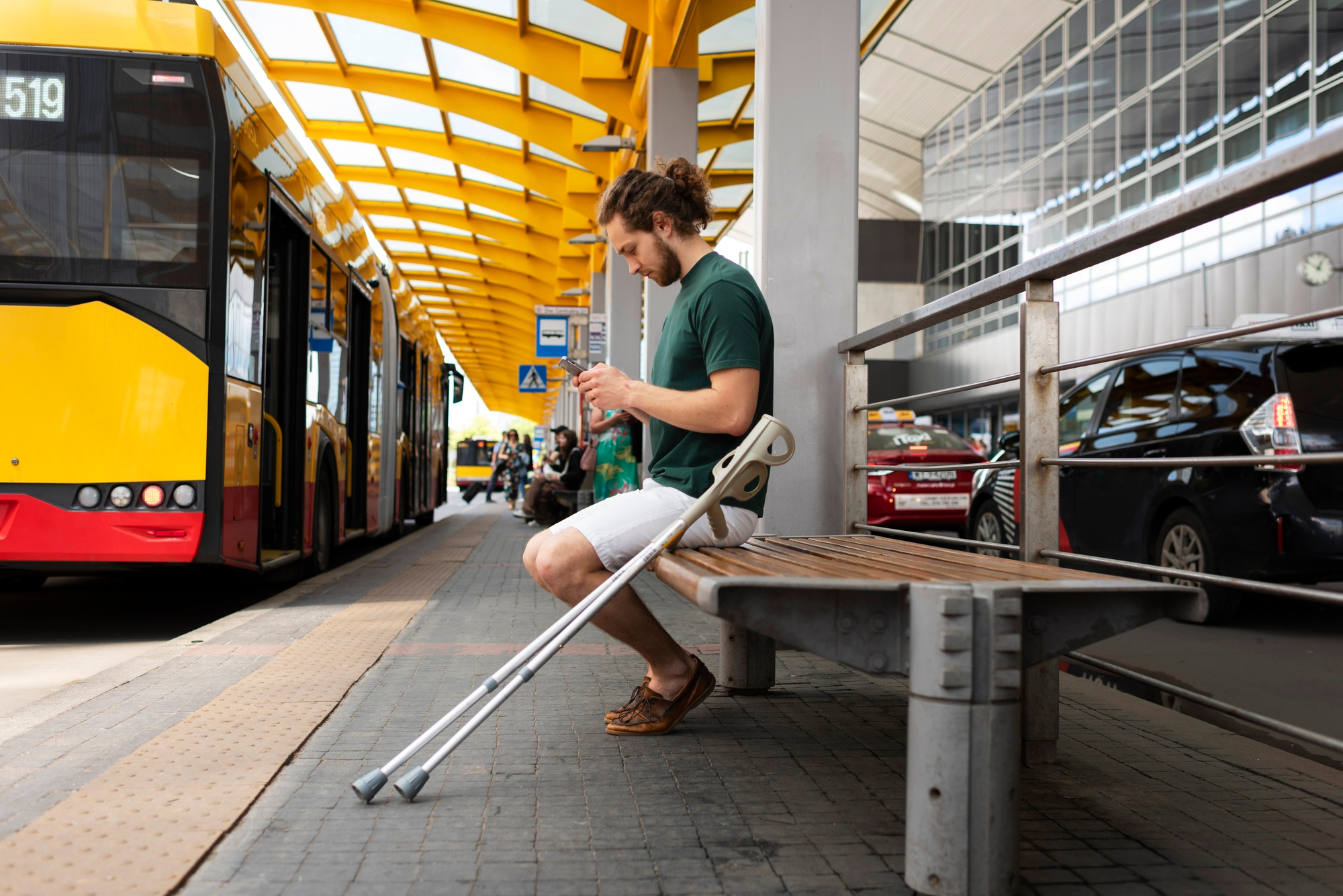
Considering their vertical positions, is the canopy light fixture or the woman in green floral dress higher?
the canopy light fixture

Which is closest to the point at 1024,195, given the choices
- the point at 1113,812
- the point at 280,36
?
the point at 280,36

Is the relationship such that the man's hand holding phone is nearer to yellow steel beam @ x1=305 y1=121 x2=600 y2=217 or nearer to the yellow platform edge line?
the yellow platform edge line

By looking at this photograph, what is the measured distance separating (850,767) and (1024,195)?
26.6 metres

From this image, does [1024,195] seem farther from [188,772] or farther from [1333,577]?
[188,772]

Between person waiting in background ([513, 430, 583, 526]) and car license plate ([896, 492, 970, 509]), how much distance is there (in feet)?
19.9

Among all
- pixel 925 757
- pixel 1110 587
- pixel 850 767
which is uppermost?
pixel 1110 587

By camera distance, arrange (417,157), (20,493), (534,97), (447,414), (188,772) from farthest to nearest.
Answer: (447,414) < (417,157) < (534,97) < (20,493) < (188,772)

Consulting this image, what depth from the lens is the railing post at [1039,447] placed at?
334 cm

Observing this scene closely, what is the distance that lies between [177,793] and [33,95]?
4.88 meters

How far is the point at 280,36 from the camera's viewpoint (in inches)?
597

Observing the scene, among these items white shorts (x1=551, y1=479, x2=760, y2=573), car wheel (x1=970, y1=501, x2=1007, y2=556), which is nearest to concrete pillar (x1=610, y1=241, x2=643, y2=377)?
car wheel (x1=970, y1=501, x2=1007, y2=556)

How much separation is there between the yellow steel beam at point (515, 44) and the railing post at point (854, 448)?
418 inches

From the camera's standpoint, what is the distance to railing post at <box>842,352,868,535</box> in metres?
4.74

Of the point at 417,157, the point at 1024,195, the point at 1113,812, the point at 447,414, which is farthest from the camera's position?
the point at 1024,195
